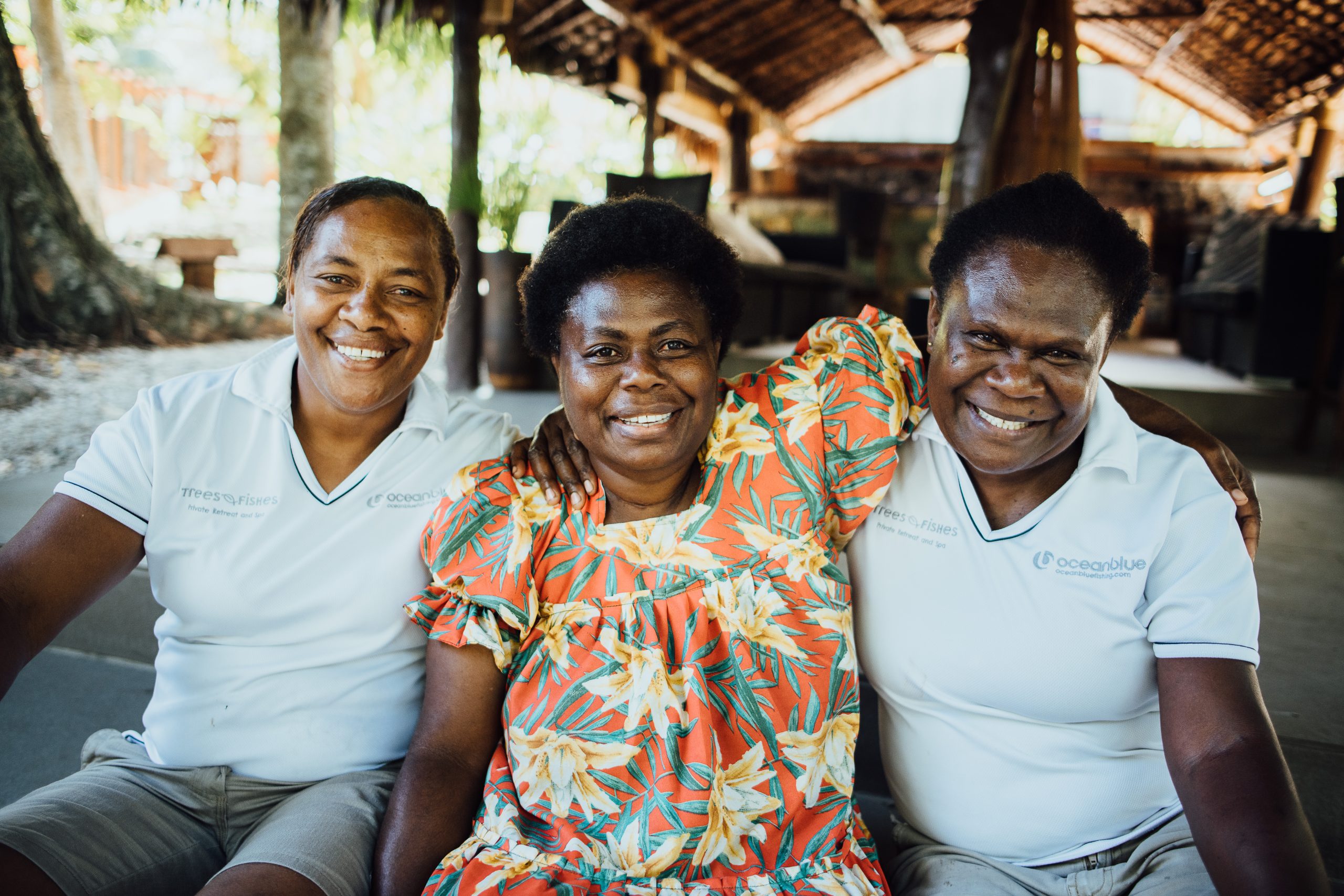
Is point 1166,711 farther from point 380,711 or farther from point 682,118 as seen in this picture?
point 682,118

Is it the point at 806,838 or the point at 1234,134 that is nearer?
the point at 806,838

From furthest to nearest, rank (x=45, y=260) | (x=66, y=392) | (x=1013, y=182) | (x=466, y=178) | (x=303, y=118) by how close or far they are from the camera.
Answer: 1. (x=303, y=118)
2. (x=466, y=178)
3. (x=45, y=260)
4. (x=66, y=392)
5. (x=1013, y=182)

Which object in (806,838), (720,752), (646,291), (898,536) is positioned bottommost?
(806,838)

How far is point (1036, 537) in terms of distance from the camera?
1473mm

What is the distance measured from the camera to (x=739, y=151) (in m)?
11.7

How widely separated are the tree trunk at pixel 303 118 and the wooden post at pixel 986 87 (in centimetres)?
565

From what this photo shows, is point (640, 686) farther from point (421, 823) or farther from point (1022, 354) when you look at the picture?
point (1022, 354)

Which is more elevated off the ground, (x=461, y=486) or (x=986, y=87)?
(x=986, y=87)

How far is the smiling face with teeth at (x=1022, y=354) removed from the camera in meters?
1.40

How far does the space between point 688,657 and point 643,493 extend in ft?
0.98

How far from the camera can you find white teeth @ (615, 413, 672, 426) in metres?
1.48

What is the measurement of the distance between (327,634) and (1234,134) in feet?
48.1

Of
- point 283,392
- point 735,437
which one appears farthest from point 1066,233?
point 283,392

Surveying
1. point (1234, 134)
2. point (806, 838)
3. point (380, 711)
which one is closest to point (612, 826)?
point (806, 838)
